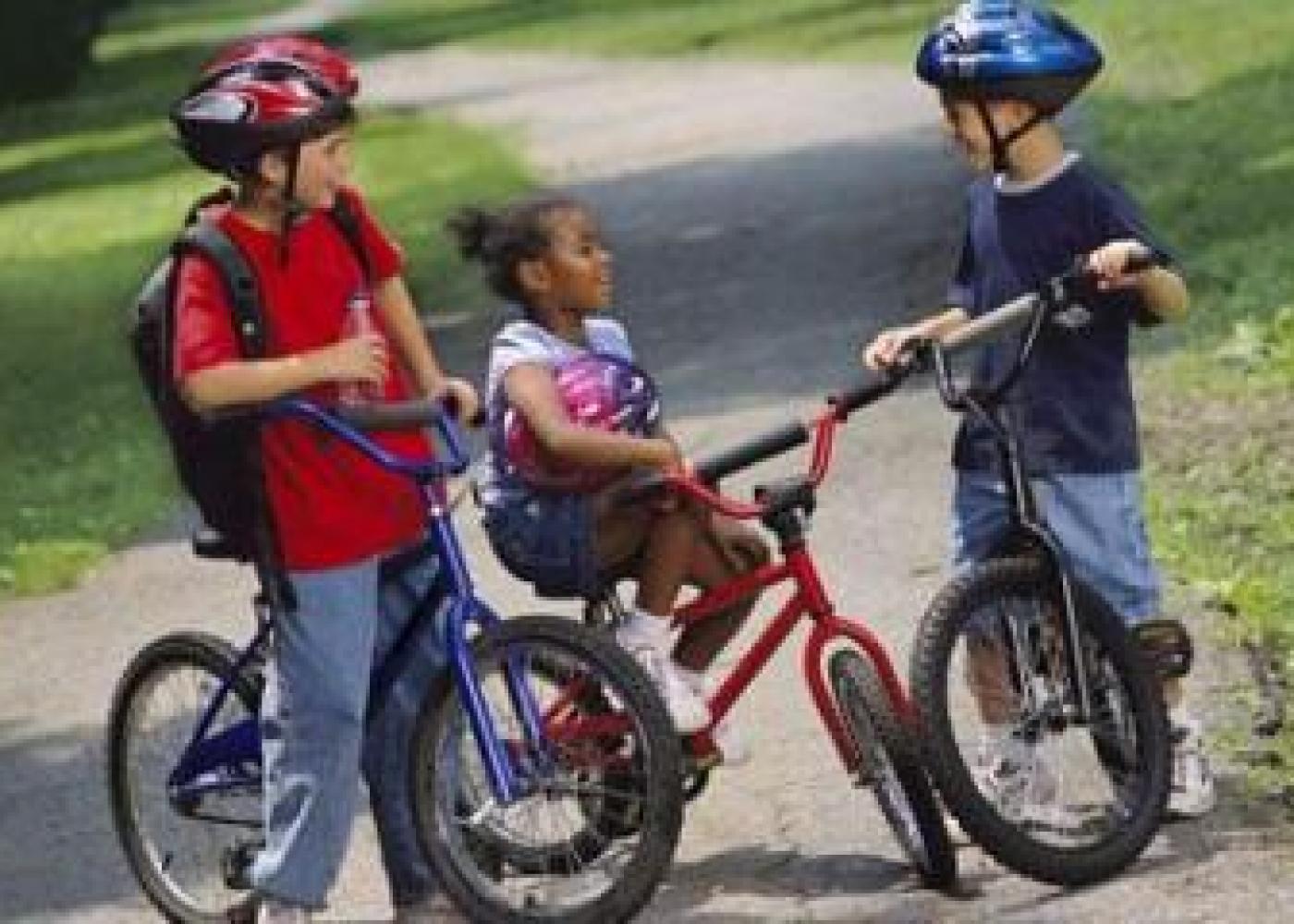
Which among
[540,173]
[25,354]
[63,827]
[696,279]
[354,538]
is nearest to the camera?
[354,538]

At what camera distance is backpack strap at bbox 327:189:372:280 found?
6.27 metres

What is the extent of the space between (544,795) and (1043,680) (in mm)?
900

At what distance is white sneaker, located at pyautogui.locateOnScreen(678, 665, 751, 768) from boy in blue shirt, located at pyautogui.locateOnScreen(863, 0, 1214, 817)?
51 centimetres

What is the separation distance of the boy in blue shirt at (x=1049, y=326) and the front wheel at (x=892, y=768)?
281 mm

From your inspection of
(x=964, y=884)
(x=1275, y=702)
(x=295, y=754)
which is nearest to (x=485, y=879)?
(x=295, y=754)

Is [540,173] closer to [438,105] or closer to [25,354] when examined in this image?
[25,354]

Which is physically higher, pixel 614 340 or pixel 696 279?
pixel 614 340

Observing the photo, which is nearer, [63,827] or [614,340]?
[614,340]

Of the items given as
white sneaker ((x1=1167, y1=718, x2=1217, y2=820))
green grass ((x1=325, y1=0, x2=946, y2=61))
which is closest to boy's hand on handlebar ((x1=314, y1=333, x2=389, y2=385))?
white sneaker ((x1=1167, y1=718, x2=1217, y2=820))

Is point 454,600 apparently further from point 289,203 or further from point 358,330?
point 289,203

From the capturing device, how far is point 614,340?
6.69 metres

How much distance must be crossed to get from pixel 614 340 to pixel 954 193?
1308cm

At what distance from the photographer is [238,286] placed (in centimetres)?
609

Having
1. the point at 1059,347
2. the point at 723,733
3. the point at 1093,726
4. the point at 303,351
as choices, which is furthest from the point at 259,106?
the point at 723,733
